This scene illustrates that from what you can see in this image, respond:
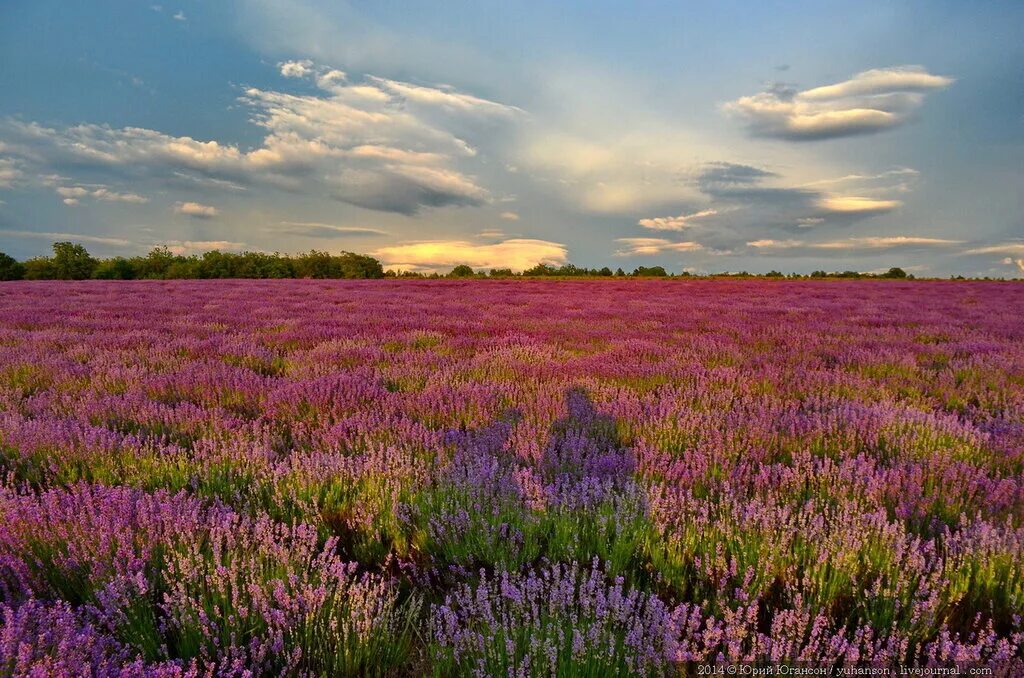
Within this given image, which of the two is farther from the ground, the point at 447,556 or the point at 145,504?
the point at 145,504

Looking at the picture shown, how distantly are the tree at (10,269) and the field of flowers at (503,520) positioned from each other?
70.5m

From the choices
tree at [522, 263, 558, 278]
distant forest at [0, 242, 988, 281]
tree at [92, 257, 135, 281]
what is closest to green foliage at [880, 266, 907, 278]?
distant forest at [0, 242, 988, 281]

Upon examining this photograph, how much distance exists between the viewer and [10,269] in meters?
→ 56.3

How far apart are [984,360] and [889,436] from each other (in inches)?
192

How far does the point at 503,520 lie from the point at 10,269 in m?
77.1

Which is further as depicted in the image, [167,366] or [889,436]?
[167,366]

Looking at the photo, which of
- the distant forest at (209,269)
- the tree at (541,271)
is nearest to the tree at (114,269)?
the distant forest at (209,269)

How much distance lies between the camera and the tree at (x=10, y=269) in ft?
184

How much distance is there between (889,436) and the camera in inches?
154

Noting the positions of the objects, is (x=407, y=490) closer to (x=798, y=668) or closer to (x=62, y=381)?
(x=798, y=668)

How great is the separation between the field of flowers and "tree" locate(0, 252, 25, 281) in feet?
231

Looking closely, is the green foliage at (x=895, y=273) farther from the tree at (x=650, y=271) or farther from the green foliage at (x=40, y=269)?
the green foliage at (x=40, y=269)

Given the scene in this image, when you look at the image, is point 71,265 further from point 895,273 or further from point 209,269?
point 895,273

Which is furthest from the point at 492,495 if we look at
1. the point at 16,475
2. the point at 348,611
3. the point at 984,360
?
the point at 984,360
